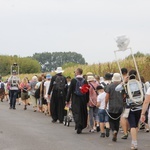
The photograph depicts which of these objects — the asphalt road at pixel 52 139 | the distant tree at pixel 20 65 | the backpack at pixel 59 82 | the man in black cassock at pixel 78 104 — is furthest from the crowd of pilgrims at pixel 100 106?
the distant tree at pixel 20 65

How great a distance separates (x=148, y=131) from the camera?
15.6 metres

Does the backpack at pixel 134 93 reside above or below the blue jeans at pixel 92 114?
above

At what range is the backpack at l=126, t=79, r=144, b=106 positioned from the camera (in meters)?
11.7

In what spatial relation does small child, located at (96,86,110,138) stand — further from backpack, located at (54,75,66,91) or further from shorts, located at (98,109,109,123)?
backpack, located at (54,75,66,91)

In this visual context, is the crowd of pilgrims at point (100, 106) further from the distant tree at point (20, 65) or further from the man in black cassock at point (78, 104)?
the distant tree at point (20, 65)

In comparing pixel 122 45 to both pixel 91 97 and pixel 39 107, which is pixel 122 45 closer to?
pixel 91 97

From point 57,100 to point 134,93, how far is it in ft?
23.6

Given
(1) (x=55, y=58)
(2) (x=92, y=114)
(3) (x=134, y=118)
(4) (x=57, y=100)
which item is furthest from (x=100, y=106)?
(1) (x=55, y=58)

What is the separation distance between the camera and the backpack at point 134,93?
1173 centimetres

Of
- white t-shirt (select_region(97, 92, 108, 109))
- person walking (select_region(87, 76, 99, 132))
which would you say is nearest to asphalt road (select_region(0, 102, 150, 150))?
person walking (select_region(87, 76, 99, 132))

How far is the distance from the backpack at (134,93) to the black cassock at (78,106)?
3.67 meters

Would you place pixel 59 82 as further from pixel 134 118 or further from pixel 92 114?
pixel 134 118

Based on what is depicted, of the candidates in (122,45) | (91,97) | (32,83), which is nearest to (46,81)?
(32,83)

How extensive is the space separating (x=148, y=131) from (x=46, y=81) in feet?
22.6
